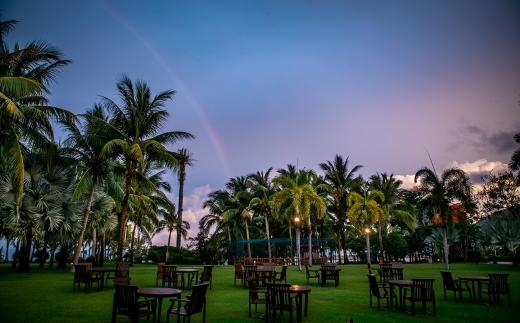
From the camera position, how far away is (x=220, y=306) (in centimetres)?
977

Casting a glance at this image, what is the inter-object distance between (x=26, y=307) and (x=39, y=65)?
38.1ft

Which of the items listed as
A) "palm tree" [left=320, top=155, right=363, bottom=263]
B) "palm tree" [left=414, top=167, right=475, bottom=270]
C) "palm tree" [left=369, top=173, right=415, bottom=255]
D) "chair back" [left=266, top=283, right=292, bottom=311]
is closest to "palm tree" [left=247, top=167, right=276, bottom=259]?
"palm tree" [left=320, top=155, right=363, bottom=263]

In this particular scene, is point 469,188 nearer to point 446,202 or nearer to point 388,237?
point 446,202

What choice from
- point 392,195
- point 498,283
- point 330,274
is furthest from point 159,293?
point 392,195

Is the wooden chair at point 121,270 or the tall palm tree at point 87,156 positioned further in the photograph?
the tall palm tree at point 87,156

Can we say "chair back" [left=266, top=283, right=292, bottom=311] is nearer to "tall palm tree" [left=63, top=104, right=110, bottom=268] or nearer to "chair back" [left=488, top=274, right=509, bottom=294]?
"chair back" [left=488, top=274, right=509, bottom=294]

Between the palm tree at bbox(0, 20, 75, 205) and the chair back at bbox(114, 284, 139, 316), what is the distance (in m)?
8.26

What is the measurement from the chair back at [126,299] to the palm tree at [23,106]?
325 inches

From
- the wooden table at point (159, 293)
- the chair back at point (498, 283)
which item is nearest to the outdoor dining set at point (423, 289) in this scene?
the chair back at point (498, 283)

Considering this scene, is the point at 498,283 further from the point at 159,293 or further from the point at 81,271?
the point at 81,271

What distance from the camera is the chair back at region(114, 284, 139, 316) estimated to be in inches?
260

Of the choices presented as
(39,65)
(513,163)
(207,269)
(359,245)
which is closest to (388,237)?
(359,245)

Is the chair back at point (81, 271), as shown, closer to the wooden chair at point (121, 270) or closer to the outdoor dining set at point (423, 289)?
the wooden chair at point (121, 270)

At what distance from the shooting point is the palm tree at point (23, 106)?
12422mm
